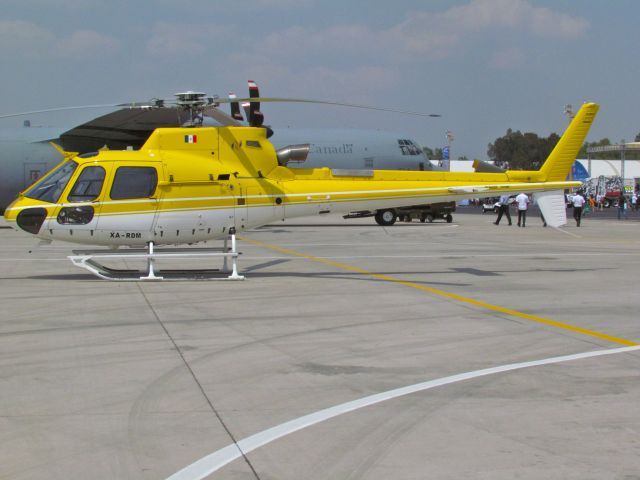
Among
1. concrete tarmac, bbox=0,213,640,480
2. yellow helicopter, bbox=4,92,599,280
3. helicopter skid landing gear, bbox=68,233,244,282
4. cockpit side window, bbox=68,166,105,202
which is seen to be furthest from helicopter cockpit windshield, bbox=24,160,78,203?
concrete tarmac, bbox=0,213,640,480

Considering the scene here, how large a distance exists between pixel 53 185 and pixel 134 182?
1574mm

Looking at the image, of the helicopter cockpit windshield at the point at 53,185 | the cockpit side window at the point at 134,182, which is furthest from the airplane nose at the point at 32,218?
the cockpit side window at the point at 134,182

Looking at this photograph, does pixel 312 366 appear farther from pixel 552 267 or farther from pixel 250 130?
pixel 552 267

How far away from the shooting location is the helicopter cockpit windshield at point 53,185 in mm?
14656

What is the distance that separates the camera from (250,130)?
51.1 feet

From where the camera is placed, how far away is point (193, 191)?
15.0 meters

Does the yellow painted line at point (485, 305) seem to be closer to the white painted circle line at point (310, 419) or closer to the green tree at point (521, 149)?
the white painted circle line at point (310, 419)

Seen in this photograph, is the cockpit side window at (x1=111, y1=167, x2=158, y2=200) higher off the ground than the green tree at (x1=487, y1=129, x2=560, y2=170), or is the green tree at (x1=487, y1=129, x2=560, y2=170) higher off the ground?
the green tree at (x1=487, y1=129, x2=560, y2=170)

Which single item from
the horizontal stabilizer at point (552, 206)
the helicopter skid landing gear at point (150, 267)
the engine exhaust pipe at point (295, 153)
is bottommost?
the helicopter skid landing gear at point (150, 267)

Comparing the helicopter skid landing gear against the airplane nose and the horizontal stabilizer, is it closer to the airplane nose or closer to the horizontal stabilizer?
the airplane nose

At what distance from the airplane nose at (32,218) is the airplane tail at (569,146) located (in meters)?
10.7

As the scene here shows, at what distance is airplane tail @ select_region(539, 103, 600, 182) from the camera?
1681 cm

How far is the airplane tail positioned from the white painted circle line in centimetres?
920

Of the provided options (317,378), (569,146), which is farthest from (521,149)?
(317,378)
